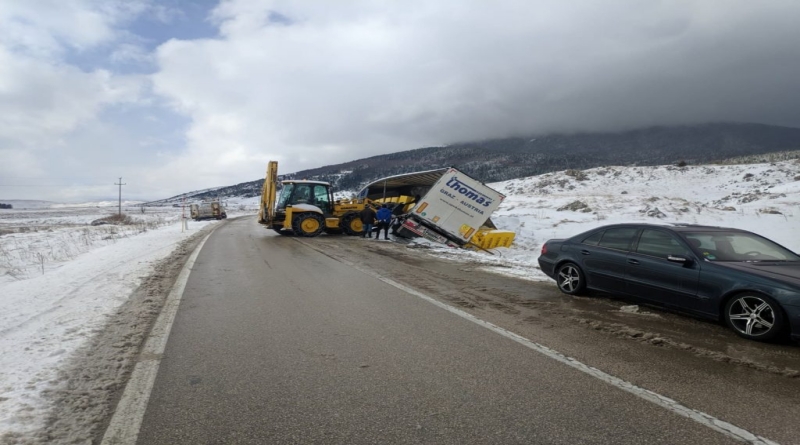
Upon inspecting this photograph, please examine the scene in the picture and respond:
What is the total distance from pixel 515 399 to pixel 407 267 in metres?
7.30

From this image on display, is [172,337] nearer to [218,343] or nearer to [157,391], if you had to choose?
[218,343]

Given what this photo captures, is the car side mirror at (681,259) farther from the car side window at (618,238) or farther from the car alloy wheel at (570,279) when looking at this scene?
the car alloy wheel at (570,279)

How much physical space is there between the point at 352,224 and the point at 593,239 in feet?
47.1

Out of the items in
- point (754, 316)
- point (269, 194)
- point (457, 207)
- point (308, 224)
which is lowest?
point (754, 316)

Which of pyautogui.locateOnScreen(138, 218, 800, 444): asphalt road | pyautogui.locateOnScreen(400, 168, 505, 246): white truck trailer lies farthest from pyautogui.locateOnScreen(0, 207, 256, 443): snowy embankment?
pyautogui.locateOnScreen(400, 168, 505, 246): white truck trailer

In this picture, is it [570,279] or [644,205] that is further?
[644,205]

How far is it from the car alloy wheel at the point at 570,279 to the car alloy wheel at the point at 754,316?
226cm

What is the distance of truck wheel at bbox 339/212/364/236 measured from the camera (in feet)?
68.1

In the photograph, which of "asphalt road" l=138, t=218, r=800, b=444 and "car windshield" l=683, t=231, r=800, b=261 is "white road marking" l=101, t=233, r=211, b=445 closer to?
"asphalt road" l=138, t=218, r=800, b=444

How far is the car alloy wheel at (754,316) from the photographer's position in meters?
4.74

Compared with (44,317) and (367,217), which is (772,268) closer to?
(44,317)

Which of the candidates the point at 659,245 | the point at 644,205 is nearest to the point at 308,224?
the point at 659,245

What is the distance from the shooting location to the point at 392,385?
3.65 m

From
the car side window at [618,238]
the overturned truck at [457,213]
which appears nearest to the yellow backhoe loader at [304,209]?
the overturned truck at [457,213]
